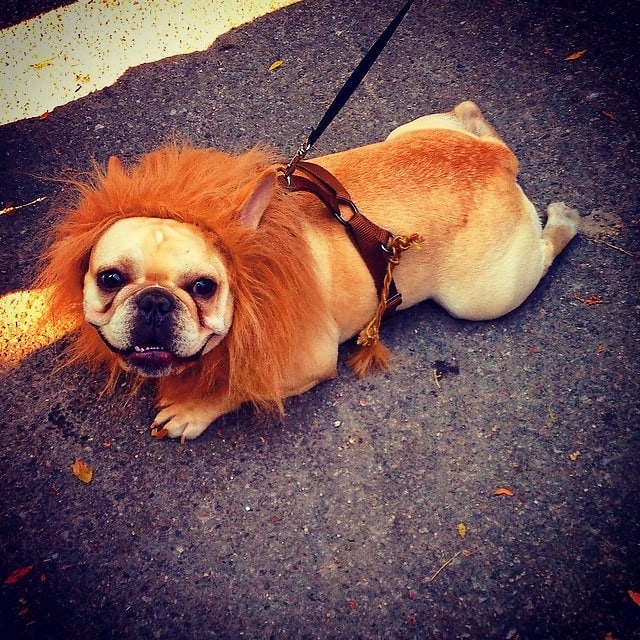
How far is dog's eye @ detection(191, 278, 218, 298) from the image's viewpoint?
2.13 meters

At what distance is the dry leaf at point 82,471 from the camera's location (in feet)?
8.94

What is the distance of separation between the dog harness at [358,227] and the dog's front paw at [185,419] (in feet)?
3.28

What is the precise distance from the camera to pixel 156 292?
81.4 inches

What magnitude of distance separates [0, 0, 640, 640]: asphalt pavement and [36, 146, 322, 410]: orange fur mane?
21.1 inches

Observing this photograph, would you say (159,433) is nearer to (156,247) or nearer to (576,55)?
(156,247)

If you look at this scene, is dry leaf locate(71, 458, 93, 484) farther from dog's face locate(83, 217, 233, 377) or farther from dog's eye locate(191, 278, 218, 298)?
dog's eye locate(191, 278, 218, 298)

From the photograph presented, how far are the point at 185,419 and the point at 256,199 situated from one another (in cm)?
116

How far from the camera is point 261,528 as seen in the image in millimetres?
2590

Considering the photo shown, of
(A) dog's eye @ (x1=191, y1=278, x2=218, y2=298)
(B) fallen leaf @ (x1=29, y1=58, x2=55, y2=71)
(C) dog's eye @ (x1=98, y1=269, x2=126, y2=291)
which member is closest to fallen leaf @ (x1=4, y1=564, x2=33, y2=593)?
(C) dog's eye @ (x1=98, y1=269, x2=126, y2=291)

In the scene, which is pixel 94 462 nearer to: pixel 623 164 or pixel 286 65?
pixel 286 65

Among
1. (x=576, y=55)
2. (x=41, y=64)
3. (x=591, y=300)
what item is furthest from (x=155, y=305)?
(x=576, y=55)

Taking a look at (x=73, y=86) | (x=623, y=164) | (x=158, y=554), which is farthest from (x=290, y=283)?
(x=73, y=86)

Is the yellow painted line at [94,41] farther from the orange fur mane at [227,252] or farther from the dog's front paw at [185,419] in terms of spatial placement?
the dog's front paw at [185,419]

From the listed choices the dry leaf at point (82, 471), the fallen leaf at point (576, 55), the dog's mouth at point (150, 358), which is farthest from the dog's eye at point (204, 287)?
the fallen leaf at point (576, 55)
